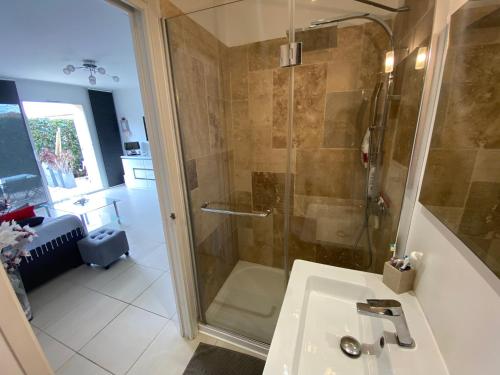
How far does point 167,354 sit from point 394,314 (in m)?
1.54

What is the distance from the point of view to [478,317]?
0.50 m

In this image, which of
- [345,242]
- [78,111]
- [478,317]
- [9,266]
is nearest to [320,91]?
[345,242]

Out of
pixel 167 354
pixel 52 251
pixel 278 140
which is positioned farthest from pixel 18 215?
pixel 278 140

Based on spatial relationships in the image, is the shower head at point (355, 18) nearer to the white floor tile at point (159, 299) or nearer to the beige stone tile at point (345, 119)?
the beige stone tile at point (345, 119)

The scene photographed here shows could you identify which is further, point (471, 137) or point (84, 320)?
point (84, 320)

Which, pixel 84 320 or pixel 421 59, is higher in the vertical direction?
pixel 421 59

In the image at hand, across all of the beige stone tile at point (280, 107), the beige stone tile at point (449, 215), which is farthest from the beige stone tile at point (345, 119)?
the beige stone tile at point (449, 215)

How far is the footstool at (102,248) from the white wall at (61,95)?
12.3ft

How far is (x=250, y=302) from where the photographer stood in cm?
188

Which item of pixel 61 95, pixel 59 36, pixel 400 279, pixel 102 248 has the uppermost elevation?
pixel 59 36

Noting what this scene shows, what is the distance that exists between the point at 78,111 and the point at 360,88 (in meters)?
6.13

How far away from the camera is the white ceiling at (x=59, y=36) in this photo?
6.18 ft

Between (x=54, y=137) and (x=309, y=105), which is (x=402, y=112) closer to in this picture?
(x=309, y=105)

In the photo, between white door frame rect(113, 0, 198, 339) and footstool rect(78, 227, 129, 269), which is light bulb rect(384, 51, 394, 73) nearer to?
white door frame rect(113, 0, 198, 339)
